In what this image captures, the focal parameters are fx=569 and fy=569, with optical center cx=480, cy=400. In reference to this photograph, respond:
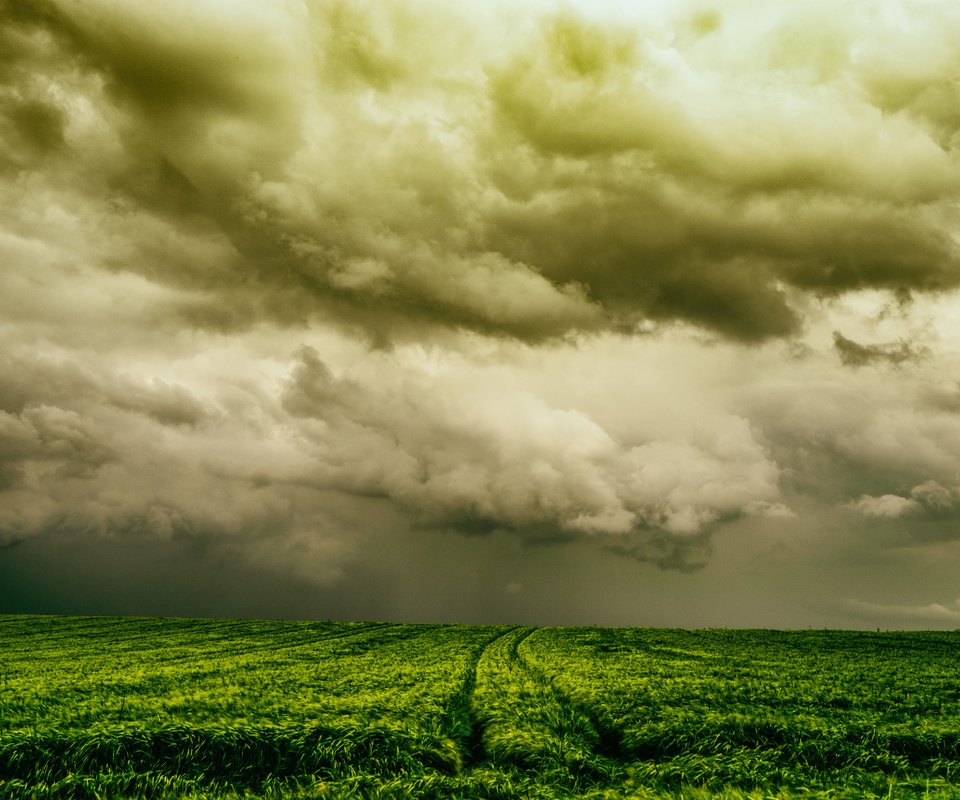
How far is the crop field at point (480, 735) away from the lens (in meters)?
10.6

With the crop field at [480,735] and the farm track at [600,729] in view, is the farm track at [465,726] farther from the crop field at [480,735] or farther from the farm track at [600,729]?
the farm track at [600,729]

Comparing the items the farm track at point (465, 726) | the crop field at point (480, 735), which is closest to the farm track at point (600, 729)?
the crop field at point (480, 735)

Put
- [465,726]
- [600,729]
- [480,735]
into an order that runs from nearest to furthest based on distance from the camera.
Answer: [480,735] → [465,726] → [600,729]

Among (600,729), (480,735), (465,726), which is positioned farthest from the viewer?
(600,729)

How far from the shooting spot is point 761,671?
27.5 meters

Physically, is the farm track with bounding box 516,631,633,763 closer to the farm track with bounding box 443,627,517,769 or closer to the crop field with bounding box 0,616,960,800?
the crop field with bounding box 0,616,960,800

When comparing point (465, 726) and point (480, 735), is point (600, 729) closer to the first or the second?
point (480, 735)

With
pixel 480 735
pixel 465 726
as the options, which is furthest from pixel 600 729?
pixel 465 726

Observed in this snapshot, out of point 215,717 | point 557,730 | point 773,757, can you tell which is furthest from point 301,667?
point 773,757

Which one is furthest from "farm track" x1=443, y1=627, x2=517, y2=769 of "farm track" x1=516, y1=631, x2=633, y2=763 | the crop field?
"farm track" x1=516, y1=631, x2=633, y2=763

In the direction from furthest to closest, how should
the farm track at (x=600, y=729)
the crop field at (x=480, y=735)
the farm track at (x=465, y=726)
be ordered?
the farm track at (x=600, y=729) → the farm track at (x=465, y=726) → the crop field at (x=480, y=735)

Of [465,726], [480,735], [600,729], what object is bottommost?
[600,729]

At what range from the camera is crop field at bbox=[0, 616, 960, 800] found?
10.6 m

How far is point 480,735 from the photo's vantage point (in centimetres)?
1427
